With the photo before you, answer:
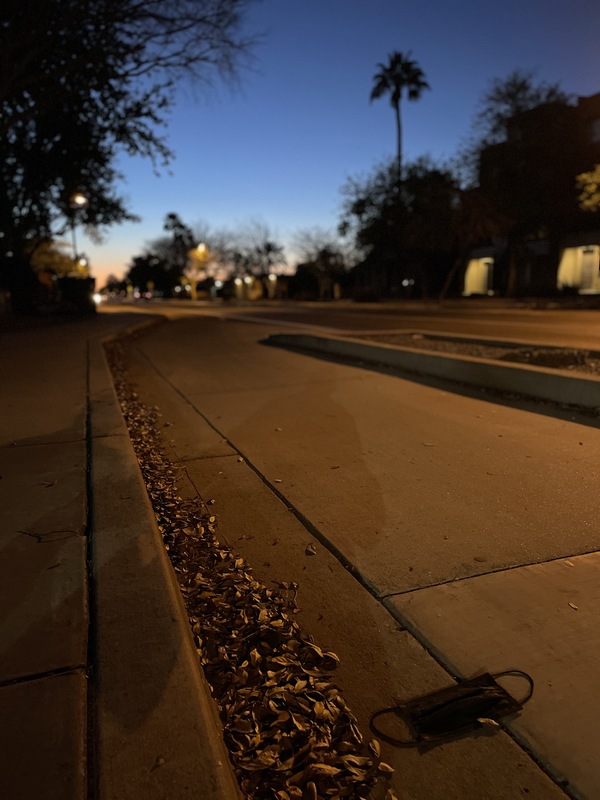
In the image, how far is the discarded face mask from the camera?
2287mm

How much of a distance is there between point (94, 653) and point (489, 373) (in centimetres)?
691

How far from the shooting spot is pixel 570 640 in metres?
2.76

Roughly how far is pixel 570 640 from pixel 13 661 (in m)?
2.43

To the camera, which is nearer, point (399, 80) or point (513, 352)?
point (513, 352)

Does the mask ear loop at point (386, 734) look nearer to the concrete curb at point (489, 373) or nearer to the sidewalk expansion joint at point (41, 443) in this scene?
the sidewalk expansion joint at point (41, 443)

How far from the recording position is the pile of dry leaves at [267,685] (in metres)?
2.07

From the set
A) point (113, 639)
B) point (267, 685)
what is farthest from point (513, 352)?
point (113, 639)

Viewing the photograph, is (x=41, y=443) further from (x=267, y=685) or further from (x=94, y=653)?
(x=267, y=685)

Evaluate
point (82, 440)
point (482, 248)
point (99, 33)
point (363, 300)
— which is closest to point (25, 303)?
point (99, 33)

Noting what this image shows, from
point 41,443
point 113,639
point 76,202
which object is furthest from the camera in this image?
point 76,202

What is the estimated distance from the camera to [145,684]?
7.30 ft

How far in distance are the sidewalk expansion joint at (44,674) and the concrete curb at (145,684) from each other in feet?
0.26

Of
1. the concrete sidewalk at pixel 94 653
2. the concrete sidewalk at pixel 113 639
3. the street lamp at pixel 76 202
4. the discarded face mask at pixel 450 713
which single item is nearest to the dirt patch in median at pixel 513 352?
the concrete sidewalk at pixel 113 639

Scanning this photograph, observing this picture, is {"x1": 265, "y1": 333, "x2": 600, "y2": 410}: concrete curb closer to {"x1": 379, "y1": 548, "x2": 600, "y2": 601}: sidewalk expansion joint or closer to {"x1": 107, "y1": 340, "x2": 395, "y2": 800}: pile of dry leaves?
{"x1": 379, "y1": 548, "x2": 600, "y2": 601}: sidewalk expansion joint
